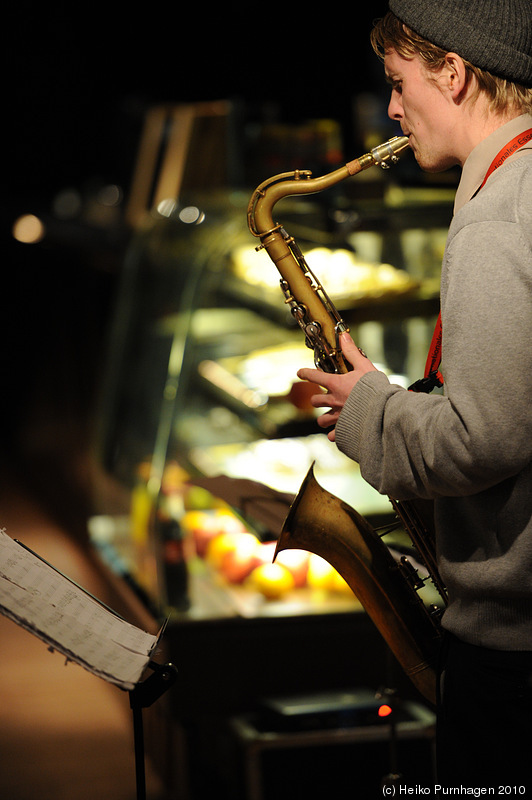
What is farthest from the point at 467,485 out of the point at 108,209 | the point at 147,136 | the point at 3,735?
the point at 108,209

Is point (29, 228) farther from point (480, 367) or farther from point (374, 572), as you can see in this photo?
point (480, 367)

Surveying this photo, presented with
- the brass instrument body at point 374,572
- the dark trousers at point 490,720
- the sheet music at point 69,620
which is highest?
the brass instrument body at point 374,572

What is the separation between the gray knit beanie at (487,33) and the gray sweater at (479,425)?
0.10 meters

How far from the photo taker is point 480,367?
53.3 inches

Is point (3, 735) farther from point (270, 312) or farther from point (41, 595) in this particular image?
point (41, 595)

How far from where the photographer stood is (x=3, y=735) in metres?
3.69

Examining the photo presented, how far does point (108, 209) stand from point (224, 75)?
185 cm

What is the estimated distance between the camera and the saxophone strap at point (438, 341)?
1491 millimetres

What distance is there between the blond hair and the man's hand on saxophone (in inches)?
20.3

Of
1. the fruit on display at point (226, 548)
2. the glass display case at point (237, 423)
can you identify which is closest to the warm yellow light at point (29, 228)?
the glass display case at point (237, 423)

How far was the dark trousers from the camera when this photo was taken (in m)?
1.54

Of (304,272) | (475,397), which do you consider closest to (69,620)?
(475,397)

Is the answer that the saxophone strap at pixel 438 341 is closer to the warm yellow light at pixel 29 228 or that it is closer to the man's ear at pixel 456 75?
the man's ear at pixel 456 75

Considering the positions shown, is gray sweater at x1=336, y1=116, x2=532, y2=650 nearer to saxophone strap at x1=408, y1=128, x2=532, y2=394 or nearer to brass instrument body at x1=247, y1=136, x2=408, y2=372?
saxophone strap at x1=408, y1=128, x2=532, y2=394
